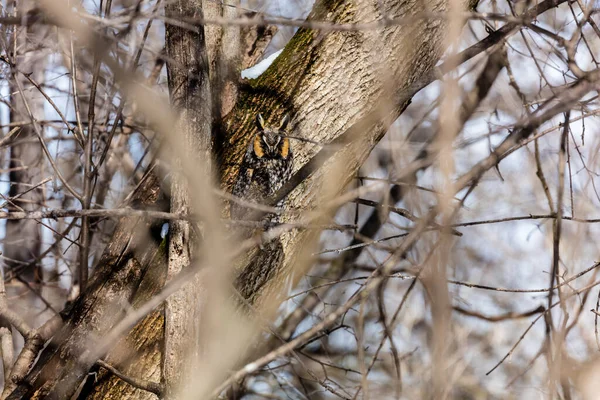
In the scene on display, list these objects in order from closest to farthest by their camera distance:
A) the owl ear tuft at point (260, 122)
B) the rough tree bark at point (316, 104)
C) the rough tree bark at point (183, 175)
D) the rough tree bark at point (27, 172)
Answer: the rough tree bark at point (183, 175) → the rough tree bark at point (316, 104) → the owl ear tuft at point (260, 122) → the rough tree bark at point (27, 172)

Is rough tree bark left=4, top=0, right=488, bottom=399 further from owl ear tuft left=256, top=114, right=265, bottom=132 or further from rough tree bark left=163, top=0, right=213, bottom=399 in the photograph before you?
rough tree bark left=163, top=0, right=213, bottom=399

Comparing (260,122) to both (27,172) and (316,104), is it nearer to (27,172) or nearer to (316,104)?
(316,104)

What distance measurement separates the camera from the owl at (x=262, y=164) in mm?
2578

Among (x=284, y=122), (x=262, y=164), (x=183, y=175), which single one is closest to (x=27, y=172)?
(x=262, y=164)

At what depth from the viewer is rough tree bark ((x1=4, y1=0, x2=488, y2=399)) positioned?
8.18 feet

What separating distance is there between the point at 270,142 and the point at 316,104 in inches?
10.3

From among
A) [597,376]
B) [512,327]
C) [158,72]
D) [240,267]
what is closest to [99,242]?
[158,72]

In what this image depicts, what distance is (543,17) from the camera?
4676 mm

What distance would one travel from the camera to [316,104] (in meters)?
2.52

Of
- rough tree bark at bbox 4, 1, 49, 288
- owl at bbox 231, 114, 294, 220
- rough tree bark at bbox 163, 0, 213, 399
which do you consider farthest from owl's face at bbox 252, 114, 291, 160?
rough tree bark at bbox 4, 1, 49, 288

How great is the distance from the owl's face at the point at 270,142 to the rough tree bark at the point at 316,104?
0.16 feet

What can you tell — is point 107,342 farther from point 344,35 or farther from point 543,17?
point 543,17

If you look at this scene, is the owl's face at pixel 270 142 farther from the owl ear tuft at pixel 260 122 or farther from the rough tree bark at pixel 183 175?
the rough tree bark at pixel 183 175

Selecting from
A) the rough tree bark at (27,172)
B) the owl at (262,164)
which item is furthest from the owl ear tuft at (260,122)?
the rough tree bark at (27,172)
